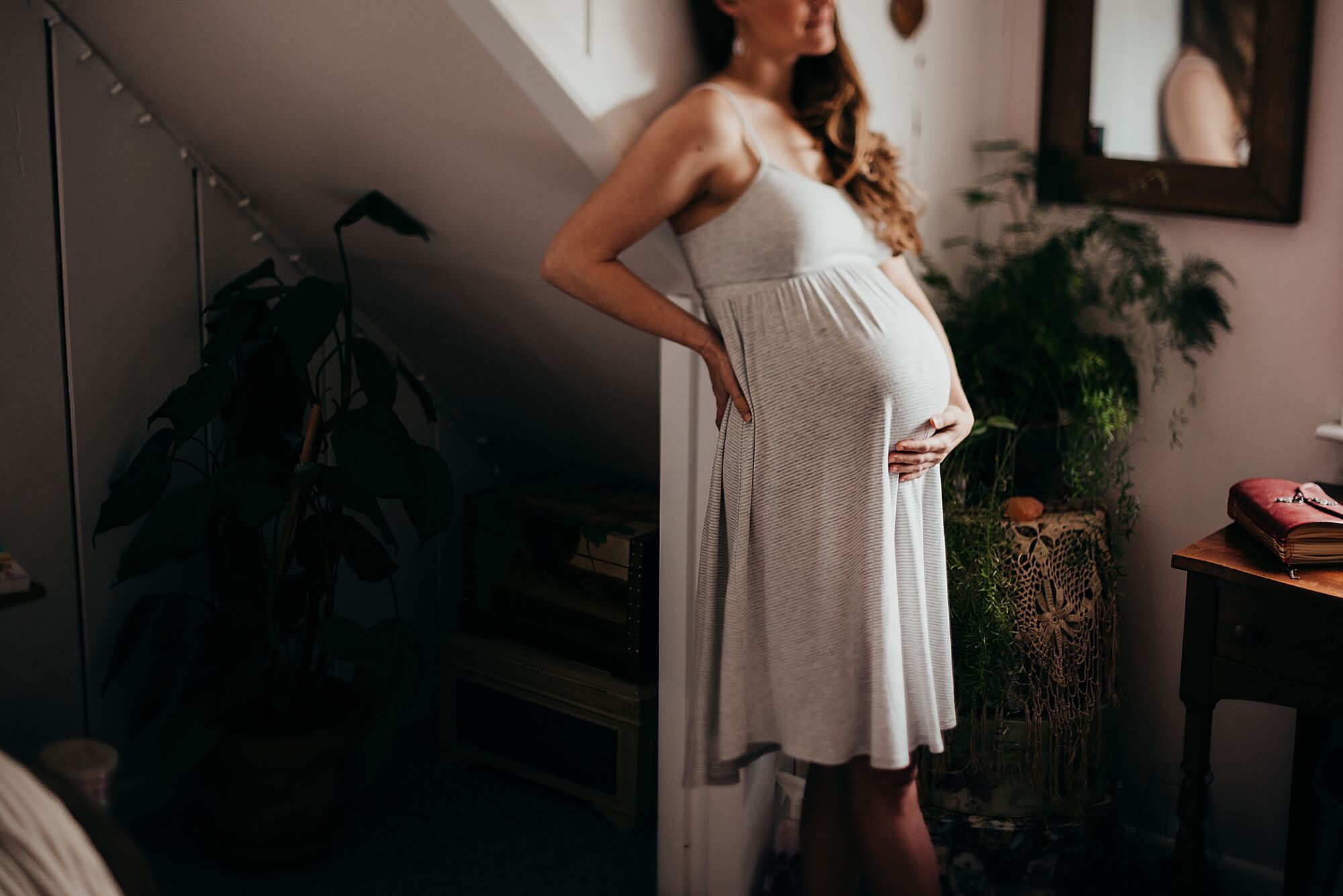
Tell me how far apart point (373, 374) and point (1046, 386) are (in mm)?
1166

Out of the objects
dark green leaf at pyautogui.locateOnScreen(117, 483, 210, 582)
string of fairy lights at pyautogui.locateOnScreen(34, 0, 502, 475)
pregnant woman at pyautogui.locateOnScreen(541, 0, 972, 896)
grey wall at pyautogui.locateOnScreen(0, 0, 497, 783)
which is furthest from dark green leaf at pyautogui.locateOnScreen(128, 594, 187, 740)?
pregnant woman at pyautogui.locateOnScreen(541, 0, 972, 896)

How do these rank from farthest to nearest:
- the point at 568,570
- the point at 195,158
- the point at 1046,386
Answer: the point at 568,570
the point at 195,158
the point at 1046,386

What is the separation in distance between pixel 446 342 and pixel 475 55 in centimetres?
97

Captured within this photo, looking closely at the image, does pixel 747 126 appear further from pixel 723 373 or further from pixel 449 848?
Result: pixel 449 848

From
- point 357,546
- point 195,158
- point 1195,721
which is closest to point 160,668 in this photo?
point 357,546

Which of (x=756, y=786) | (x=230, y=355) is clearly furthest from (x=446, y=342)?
(x=756, y=786)

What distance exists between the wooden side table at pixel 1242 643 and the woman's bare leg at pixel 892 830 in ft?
1.28

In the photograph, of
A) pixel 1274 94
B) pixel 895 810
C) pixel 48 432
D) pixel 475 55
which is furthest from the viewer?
pixel 48 432

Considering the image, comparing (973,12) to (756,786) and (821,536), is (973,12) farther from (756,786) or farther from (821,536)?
(756,786)

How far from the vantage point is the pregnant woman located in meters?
1.58

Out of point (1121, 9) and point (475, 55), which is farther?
point (1121, 9)

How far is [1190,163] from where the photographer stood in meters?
2.12

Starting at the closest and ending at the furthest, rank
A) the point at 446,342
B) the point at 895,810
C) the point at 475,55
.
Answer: the point at 475,55
the point at 895,810
the point at 446,342

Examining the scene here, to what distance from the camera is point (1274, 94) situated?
2.01 metres
